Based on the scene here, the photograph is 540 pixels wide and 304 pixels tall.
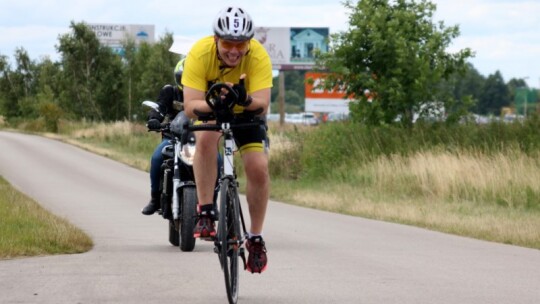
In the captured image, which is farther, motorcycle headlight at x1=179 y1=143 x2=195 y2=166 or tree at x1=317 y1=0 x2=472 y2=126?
tree at x1=317 y1=0 x2=472 y2=126

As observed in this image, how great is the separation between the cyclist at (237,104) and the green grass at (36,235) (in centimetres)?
315

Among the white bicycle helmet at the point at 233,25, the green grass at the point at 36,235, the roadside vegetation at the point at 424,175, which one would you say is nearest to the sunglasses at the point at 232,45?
the white bicycle helmet at the point at 233,25

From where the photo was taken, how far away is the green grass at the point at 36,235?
11.5 meters

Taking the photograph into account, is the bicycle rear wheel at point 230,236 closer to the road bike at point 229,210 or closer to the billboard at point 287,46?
the road bike at point 229,210

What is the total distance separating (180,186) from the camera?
11.7 m

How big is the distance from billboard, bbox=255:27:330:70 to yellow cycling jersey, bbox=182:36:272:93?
73.2 m

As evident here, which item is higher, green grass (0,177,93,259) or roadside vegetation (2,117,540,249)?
green grass (0,177,93,259)

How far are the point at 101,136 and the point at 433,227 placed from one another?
45.3 m

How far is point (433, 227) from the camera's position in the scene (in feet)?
53.9

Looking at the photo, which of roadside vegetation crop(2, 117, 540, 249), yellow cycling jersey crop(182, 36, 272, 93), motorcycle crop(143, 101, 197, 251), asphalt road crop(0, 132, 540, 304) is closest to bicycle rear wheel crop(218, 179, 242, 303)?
asphalt road crop(0, 132, 540, 304)

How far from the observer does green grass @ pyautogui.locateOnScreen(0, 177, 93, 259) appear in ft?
37.7

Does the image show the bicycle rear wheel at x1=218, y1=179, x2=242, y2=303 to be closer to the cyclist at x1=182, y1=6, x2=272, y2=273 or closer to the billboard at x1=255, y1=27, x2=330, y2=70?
the cyclist at x1=182, y1=6, x2=272, y2=273

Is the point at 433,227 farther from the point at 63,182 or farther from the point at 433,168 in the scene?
the point at 63,182

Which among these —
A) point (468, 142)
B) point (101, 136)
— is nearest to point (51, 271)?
point (468, 142)
